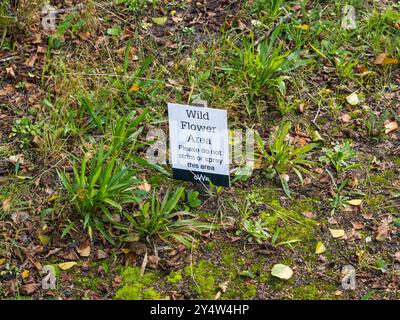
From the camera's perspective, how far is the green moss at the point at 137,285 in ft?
8.58

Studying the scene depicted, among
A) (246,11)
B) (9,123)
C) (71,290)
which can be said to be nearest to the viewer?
(71,290)

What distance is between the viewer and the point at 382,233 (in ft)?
9.48

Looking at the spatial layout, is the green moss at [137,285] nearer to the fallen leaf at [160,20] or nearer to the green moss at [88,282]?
the green moss at [88,282]

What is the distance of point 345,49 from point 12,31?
2.16 metres

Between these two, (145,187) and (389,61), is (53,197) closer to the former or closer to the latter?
(145,187)

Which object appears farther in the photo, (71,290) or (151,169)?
(151,169)

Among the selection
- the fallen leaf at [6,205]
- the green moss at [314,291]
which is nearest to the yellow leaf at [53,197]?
the fallen leaf at [6,205]

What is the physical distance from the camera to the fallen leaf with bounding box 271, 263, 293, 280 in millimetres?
2703

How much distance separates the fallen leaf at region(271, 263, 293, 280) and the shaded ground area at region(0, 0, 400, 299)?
0.14 ft

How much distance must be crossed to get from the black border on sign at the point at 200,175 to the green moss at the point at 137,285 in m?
0.51

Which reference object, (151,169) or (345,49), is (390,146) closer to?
(345,49)

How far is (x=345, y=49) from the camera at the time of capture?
385 cm

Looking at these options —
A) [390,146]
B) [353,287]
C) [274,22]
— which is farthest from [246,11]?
[353,287]

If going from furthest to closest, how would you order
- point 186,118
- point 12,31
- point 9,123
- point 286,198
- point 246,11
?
point 246,11, point 12,31, point 9,123, point 286,198, point 186,118
